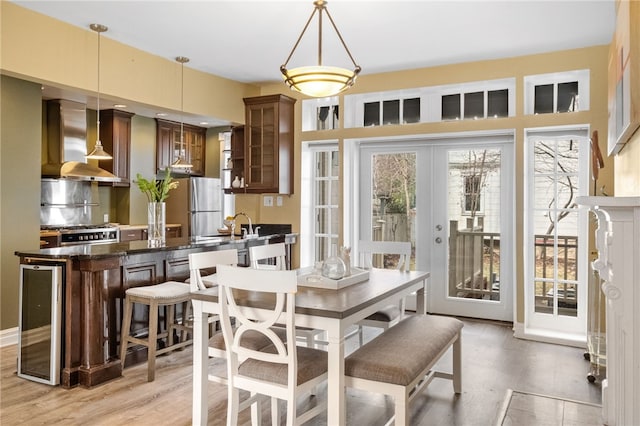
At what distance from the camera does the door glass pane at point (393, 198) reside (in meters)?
5.49

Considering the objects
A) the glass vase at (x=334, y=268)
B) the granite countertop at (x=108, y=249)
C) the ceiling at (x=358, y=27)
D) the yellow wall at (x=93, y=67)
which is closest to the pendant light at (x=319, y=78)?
the ceiling at (x=358, y=27)

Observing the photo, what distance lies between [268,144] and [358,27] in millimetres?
2109

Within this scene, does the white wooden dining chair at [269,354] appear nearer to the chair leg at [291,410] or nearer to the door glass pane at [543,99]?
the chair leg at [291,410]

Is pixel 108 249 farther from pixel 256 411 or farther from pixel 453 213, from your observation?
pixel 453 213

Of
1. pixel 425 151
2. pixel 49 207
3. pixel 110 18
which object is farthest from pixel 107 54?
pixel 425 151

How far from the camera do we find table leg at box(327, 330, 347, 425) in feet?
7.18

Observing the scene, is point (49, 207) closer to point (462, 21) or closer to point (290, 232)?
point (290, 232)

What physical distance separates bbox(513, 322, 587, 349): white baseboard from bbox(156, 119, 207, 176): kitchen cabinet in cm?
545

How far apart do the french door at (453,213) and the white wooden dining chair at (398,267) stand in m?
1.55

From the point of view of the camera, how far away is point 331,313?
2172 millimetres

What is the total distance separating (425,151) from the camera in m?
5.39

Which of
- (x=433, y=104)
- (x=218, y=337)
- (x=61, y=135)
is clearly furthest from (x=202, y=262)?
(x=61, y=135)

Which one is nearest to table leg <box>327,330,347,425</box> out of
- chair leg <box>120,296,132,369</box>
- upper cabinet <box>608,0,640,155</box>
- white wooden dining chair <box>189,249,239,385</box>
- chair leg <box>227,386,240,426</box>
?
chair leg <box>227,386,240,426</box>

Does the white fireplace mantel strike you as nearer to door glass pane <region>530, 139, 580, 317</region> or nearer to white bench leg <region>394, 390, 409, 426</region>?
white bench leg <region>394, 390, 409, 426</region>
